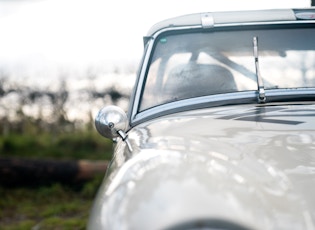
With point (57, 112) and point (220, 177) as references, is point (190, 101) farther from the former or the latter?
point (57, 112)

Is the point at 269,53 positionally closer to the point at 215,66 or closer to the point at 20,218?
the point at 215,66

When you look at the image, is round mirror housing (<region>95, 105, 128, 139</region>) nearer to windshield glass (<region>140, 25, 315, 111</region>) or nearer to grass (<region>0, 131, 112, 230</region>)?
windshield glass (<region>140, 25, 315, 111</region>)

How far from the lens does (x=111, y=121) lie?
274 cm

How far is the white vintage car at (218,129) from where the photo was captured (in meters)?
1.50

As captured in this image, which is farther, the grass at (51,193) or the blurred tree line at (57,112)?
the blurred tree line at (57,112)

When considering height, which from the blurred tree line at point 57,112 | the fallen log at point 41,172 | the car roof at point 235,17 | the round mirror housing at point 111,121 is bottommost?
the round mirror housing at point 111,121

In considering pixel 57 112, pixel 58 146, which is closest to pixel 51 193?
pixel 58 146

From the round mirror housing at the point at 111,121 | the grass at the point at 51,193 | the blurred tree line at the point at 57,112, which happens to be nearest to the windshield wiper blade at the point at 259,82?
the round mirror housing at the point at 111,121

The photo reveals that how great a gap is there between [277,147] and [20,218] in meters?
5.21

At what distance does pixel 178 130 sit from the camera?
2299 mm

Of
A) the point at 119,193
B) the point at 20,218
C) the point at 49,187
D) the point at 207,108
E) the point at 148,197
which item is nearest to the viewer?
the point at 148,197

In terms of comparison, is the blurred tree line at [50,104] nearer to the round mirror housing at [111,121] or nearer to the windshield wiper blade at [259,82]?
the windshield wiper blade at [259,82]

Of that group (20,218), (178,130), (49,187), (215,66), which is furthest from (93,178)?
(178,130)

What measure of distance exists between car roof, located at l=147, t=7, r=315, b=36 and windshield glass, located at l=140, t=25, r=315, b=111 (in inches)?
2.6
